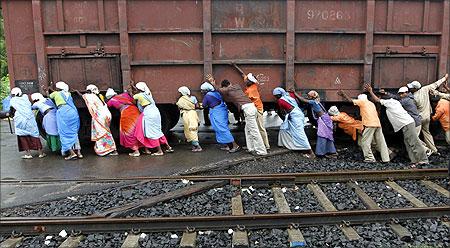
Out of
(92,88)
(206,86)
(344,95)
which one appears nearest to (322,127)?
(344,95)

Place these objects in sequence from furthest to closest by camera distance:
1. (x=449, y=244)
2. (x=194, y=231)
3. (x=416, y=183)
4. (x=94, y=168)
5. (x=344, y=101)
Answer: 1. (x=344, y=101)
2. (x=94, y=168)
3. (x=416, y=183)
4. (x=194, y=231)
5. (x=449, y=244)

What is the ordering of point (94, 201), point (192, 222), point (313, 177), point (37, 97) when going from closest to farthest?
point (192, 222) < point (94, 201) < point (313, 177) < point (37, 97)

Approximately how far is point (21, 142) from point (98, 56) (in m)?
2.07

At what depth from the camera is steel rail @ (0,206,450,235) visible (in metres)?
4.18

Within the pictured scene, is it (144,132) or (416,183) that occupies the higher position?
(144,132)

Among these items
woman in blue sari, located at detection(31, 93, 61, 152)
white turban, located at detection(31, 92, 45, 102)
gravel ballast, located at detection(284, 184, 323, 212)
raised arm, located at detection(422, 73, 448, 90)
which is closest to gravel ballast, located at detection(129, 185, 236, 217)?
gravel ballast, located at detection(284, 184, 323, 212)

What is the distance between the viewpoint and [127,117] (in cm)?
681

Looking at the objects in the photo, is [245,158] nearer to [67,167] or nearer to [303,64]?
[303,64]

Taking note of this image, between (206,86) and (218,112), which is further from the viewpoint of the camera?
(218,112)

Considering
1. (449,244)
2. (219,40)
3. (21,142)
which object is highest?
(219,40)

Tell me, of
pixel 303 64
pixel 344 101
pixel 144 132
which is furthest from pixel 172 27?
pixel 344 101

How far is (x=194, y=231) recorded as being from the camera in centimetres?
416

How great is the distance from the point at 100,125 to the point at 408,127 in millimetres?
5216

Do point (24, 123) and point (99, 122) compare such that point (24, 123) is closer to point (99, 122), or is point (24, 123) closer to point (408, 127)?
point (99, 122)
